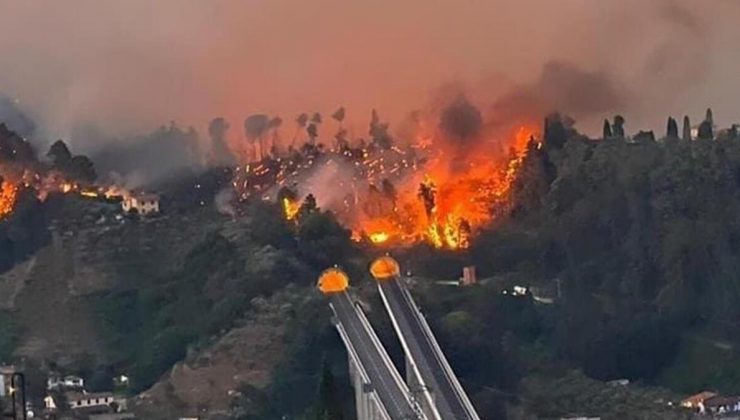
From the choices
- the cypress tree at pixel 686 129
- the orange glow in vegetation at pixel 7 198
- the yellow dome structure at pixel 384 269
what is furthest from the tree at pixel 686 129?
the orange glow in vegetation at pixel 7 198

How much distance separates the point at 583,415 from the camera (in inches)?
817

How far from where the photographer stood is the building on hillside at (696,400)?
20859mm

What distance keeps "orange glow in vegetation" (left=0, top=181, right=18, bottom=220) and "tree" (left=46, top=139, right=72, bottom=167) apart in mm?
751

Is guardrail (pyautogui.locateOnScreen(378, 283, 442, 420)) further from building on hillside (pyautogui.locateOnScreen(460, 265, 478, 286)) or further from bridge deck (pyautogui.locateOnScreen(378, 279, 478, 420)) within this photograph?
building on hillside (pyautogui.locateOnScreen(460, 265, 478, 286))

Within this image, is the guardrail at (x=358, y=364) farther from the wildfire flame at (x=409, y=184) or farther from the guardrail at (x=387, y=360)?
the wildfire flame at (x=409, y=184)

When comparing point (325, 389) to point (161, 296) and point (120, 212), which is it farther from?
point (120, 212)

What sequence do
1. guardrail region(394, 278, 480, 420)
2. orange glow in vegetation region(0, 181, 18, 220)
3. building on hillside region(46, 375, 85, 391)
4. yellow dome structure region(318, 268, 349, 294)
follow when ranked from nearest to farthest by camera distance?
guardrail region(394, 278, 480, 420) → building on hillside region(46, 375, 85, 391) → yellow dome structure region(318, 268, 349, 294) → orange glow in vegetation region(0, 181, 18, 220)

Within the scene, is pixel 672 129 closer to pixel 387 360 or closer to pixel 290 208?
pixel 290 208

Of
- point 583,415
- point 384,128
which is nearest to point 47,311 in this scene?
point 384,128

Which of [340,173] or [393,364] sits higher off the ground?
[340,173]

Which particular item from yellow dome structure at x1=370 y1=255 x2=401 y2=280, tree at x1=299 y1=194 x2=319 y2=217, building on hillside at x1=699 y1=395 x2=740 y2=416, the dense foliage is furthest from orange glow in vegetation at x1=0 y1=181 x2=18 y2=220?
building on hillside at x1=699 y1=395 x2=740 y2=416

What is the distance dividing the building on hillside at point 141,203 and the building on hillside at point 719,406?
29.7 feet

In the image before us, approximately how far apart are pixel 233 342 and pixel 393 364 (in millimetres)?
2219

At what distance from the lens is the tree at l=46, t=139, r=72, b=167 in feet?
89.4
